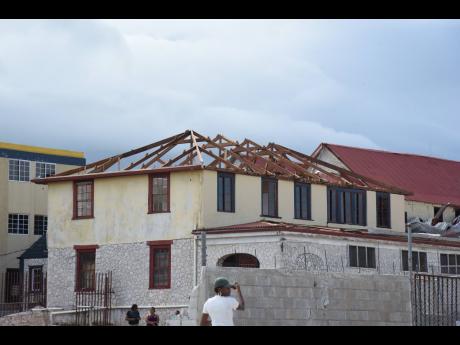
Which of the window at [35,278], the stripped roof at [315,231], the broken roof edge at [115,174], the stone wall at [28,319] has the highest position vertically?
the broken roof edge at [115,174]

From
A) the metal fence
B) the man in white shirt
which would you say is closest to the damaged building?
the metal fence

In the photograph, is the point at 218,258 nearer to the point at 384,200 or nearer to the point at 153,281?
the point at 153,281

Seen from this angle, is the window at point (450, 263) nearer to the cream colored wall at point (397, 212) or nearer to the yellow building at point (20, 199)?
the cream colored wall at point (397, 212)

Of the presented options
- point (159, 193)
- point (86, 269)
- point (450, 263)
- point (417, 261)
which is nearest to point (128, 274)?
point (86, 269)

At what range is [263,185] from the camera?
41812mm

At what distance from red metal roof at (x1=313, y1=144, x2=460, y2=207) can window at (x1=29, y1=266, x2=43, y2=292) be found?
53.5 feet

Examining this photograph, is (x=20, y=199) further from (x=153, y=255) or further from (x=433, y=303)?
(x=433, y=303)

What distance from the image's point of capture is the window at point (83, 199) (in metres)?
43.0

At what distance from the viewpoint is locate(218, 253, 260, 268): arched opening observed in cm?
3862

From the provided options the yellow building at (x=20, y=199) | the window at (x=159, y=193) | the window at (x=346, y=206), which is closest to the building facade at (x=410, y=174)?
the window at (x=346, y=206)

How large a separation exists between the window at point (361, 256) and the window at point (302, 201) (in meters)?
3.46

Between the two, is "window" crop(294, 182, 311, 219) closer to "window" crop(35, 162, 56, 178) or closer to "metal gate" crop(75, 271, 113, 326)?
"metal gate" crop(75, 271, 113, 326)
